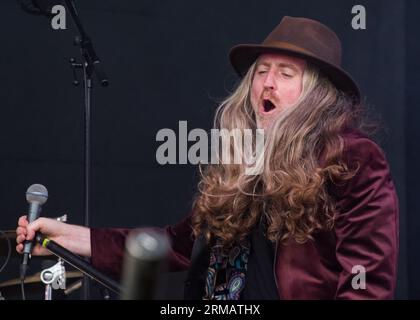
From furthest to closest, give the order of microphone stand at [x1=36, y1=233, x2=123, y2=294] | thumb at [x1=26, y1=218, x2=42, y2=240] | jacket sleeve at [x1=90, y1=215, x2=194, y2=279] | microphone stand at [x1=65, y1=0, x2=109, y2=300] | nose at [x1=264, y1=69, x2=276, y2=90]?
1. microphone stand at [x1=65, y1=0, x2=109, y2=300]
2. jacket sleeve at [x1=90, y1=215, x2=194, y2=279]
3. nose at [x1=264, y1=69, x2=276, y2=90]
4. thumb at [x1=26, y1=218, x2=42, y2=240]
5. microphone stand at [x1=36, y1=233, x2=123, y2=294]

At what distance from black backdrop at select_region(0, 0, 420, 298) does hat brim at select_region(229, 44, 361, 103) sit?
1747 millimetres

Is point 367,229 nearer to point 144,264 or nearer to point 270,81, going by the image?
point 270,81

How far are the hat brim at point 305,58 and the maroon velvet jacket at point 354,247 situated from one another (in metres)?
0.26

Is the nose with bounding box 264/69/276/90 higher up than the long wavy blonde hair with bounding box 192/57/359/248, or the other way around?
the nose with bounding box 264/69/276/90

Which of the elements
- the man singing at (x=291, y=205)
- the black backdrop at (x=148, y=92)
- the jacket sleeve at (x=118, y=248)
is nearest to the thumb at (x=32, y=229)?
the man singing at (x=291, y=205)

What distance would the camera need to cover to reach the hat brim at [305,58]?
2.74 m

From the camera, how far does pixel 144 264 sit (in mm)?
997

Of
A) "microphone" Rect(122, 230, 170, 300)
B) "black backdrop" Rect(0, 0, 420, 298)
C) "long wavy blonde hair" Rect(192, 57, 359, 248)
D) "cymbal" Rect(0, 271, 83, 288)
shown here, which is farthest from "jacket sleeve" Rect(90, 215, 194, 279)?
"microphone" Rect(122, 230, 170, 300)

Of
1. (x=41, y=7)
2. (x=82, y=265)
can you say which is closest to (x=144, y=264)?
(x=82, y=265)

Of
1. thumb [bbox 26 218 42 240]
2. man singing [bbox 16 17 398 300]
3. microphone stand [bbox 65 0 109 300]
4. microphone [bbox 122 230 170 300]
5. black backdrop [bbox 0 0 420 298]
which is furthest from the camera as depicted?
black backdrop [bbox 0 0 420 298]

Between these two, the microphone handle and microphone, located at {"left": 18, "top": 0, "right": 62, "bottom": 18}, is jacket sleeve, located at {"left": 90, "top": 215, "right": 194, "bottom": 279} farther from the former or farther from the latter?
microphone, located at {"left": 18, "top": 0, "right": 62, "bottom": 18}

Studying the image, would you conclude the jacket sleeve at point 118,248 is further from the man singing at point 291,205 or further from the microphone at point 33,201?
the microphone at point 33,201

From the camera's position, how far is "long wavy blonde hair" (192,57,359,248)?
99.3 inches

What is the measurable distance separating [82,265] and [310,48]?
1.03m
